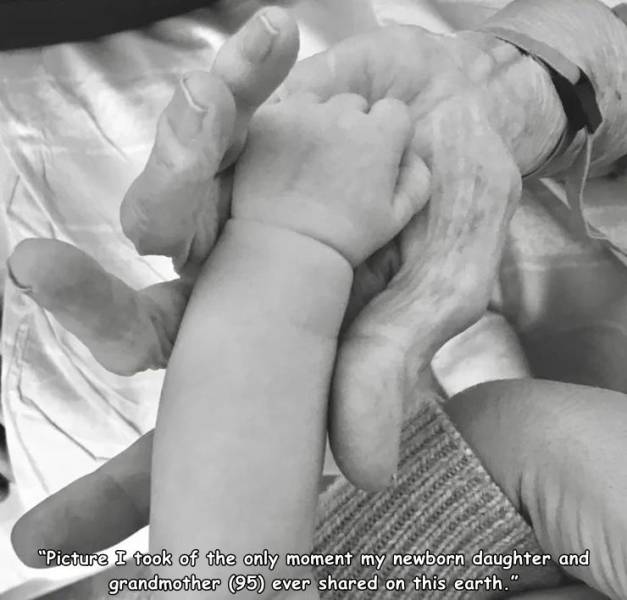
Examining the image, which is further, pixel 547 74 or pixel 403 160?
pixel 547 74

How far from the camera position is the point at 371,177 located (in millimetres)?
317

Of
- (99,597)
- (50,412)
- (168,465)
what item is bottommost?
(99,597)

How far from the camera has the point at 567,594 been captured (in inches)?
15.7

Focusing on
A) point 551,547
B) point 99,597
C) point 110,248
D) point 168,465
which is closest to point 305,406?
point 168,465

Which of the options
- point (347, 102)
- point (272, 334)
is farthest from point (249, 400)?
point (347, 102)

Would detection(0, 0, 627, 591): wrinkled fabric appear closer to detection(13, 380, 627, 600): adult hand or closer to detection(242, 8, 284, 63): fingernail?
detection(13, 380, 627, 600): adult hand

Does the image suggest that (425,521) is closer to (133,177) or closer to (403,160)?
(403,160)

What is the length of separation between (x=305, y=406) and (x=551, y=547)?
17 cm

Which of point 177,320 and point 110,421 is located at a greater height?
point 177,320

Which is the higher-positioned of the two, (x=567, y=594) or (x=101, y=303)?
(x=101, y=303)

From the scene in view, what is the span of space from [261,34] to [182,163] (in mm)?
52

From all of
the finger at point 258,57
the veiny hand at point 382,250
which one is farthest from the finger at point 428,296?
the finger at point 258,57

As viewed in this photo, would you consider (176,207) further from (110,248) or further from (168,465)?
(110,248)

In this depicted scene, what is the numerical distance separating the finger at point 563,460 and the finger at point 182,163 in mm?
188
